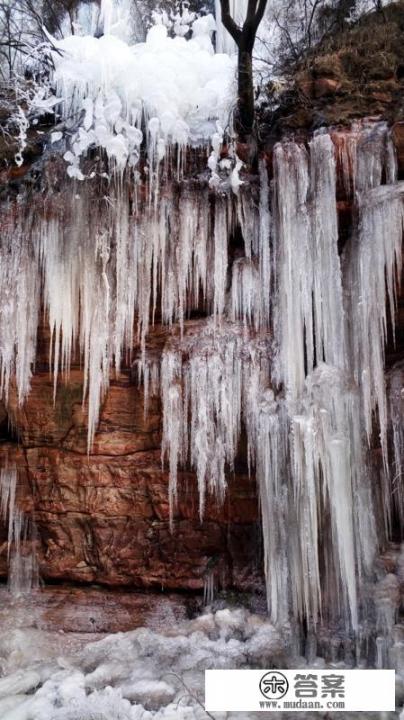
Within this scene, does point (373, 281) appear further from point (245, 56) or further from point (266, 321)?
point (245, 56)

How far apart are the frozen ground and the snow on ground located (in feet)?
14.6

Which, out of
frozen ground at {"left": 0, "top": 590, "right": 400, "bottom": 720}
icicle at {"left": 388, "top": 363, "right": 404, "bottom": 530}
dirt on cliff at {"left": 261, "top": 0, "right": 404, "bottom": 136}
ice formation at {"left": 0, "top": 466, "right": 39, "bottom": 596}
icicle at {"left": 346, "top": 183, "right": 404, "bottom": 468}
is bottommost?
frozen ground at {"left": 0, "top": 590, "right": 400, "bottom": 720}

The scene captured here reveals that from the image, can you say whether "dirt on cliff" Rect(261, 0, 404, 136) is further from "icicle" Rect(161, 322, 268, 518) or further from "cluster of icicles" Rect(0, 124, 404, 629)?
"icicle" Rect(161, 322, 268, 518)

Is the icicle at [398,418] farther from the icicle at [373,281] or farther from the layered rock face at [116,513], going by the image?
the layered rock face at [116,513]

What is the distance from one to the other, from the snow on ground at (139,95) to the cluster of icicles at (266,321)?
39 cm

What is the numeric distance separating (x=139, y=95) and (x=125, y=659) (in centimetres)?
534

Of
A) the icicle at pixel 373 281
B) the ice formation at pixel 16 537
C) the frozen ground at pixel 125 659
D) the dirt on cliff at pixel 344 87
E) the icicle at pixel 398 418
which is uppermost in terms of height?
the dirt on cliff at pixel 344 87

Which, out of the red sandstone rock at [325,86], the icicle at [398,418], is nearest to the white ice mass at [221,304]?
the icicle at [398,418]

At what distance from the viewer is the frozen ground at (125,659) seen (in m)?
4.33

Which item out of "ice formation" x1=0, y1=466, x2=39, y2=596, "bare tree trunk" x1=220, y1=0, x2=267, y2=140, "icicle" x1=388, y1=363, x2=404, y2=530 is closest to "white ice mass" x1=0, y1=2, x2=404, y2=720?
"icicle" x1=388, y1=363, x2=404, y2=530

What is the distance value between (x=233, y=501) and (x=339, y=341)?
246 cm

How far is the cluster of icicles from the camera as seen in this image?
16.3ft

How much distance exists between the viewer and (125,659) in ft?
17.7

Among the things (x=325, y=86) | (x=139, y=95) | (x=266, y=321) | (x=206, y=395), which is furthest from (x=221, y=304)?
(x=325, y=86)
